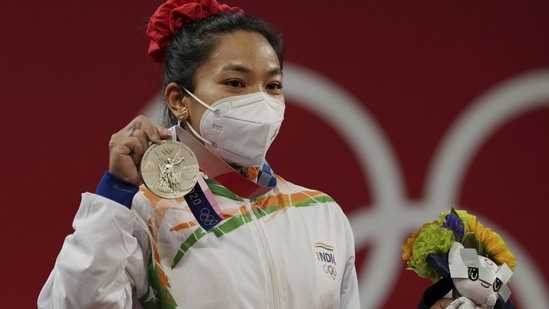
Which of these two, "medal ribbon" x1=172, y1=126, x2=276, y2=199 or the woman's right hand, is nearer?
the woman's right hand

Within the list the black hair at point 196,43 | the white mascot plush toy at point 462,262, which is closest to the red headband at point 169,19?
the black hair at point 196,43

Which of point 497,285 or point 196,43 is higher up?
point 196,43

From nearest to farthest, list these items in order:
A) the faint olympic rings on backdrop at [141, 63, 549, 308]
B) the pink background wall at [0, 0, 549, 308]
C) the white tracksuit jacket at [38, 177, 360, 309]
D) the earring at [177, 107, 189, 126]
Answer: the white tracksuit jacket at [38, 177, 360, 309], the earring at [177, 107, 189, 126], the pink background wall at [0, 0, 549, 308], the faint olympic rings on backdrop at [141, 63, 549, 308]

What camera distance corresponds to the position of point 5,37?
3.02 m

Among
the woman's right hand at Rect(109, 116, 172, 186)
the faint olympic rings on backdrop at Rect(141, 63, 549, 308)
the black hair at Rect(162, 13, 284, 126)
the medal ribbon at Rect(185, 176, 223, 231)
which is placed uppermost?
the black hair at Rect(162, 13, 284, 126)

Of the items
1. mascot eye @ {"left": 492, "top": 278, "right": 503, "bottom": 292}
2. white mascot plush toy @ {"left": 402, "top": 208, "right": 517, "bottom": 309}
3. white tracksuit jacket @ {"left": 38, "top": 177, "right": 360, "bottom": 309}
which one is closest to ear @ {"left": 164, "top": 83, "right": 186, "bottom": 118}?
white tracksuit jacket @ {"left": 38, "top": 177, "right": 360, "bottom": 309}

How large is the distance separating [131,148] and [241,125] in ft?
0.73

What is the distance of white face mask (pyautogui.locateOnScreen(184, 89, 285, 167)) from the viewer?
1865 mm

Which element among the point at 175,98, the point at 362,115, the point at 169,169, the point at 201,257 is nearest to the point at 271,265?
the point at 201,257

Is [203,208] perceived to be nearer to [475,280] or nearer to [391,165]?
[475,280]

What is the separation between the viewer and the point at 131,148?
1722 millimetres

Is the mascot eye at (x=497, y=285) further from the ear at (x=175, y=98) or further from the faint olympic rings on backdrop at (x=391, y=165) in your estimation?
the faint olympic rings on backdrop at (x=391, y=165)

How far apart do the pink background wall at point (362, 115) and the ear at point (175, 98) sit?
112cm

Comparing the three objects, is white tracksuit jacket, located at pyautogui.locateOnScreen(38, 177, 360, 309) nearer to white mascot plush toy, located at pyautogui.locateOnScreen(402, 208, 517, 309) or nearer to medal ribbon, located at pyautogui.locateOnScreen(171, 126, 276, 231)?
medal ribbon, located at pyautogui.locateOnScreen(171, 126, 276, 231)
